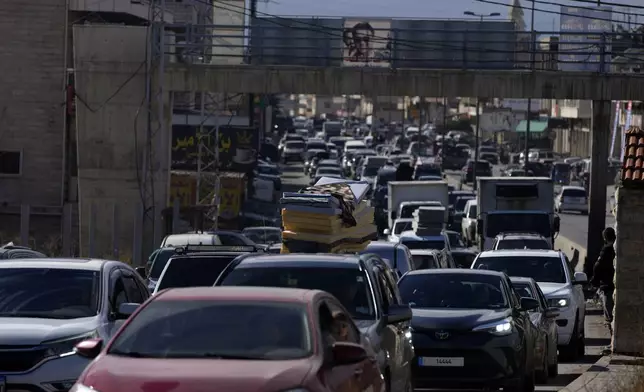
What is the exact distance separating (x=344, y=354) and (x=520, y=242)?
89.6 ft

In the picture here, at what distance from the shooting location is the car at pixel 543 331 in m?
18.6

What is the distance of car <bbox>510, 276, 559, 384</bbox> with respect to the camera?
18.6m

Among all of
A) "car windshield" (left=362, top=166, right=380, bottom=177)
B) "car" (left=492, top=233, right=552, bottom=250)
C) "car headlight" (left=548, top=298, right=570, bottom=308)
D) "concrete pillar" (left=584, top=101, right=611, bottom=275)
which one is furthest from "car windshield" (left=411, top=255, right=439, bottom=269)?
"car windshield" (left=362, top=166, right=380, bottom=177)

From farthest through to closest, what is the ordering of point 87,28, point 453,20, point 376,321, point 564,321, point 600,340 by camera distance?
1. point 453,20
2. point 87,28
3. point 600,340
4. point 564,321
5. point 376,321

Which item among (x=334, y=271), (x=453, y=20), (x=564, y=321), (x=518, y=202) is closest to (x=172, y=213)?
(x=518, y=202)

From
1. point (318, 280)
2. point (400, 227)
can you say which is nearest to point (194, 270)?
point (318, 280)

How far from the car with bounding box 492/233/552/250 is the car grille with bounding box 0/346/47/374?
970 inches

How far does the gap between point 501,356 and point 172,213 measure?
2606 cm

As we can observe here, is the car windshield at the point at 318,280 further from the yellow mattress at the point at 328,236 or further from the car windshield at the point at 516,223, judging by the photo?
the car windshield at the point at 516,223

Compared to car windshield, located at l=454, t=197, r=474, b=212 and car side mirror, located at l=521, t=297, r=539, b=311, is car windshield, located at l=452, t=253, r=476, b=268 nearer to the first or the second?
car side mirror, located at l=521, t=297, r=539, b=311

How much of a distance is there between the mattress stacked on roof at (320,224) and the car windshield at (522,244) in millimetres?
9613

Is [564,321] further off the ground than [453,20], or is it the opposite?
[453,20]

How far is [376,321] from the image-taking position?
12492 millimetres

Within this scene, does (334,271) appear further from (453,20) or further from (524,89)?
(453,20)
